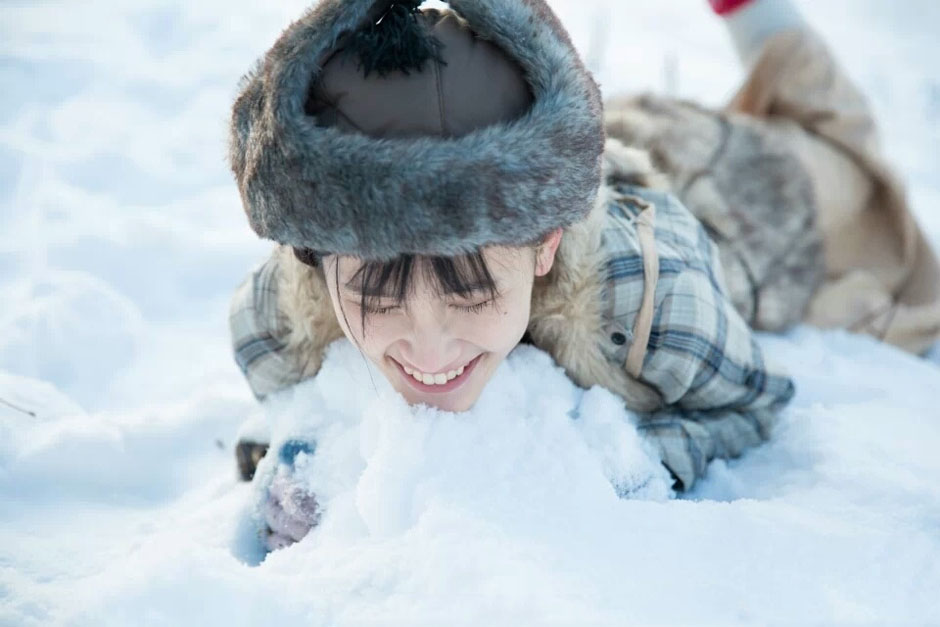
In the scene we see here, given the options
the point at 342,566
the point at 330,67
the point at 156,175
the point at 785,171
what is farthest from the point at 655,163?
the point at 156,175

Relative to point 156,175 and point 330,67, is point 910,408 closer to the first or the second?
point 330,67

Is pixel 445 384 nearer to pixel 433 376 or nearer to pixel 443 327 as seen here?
pixel 433 376

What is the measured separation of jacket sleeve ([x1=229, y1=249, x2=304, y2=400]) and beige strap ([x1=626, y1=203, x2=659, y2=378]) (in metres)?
0.69

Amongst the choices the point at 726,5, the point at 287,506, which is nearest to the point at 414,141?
the point at 287,506

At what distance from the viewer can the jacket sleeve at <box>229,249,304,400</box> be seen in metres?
1.59

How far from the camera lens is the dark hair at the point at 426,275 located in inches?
43.1

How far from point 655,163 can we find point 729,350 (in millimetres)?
771

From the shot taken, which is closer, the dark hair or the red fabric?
the dark hair

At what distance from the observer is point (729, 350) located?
152cm

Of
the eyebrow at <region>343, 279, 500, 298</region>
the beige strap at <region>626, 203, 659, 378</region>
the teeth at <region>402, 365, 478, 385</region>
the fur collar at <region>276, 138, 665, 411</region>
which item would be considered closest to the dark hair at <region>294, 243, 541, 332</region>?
the eyebrow at <region>343, 279, 500, 298</region>

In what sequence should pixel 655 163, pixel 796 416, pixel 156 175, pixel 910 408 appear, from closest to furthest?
pixel 796 416 → pixel 910 408 → pixel 655 163 → pixel 156 175

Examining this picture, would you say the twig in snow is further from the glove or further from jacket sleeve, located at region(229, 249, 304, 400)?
the glove

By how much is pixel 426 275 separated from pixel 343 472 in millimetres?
420

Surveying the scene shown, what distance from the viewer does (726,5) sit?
2.37m
